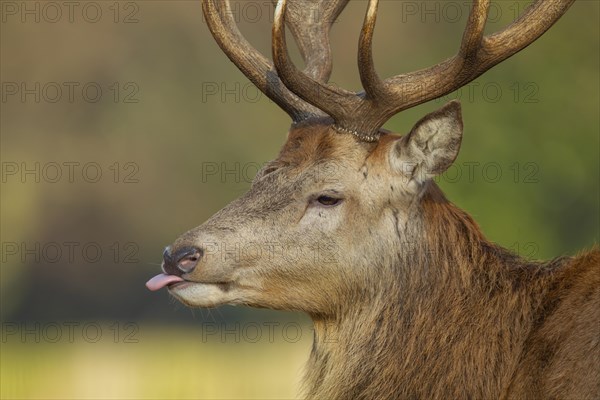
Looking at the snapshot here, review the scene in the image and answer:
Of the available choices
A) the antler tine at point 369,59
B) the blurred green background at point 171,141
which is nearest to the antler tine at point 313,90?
the antler tine at point 369,59

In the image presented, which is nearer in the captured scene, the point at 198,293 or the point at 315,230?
the point at 198,293

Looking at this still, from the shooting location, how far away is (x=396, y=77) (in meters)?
6.61

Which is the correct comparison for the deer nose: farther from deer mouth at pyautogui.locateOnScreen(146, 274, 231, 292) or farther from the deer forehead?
the deer forehead

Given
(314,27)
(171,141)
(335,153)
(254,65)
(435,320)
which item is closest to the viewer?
(435,320)

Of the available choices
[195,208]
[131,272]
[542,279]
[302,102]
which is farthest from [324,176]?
[131,272]

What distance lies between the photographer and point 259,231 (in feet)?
21.1

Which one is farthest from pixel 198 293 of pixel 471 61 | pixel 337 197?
pixel 471 61

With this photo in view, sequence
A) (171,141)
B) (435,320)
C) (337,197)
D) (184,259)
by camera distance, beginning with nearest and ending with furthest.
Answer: (184,259)
(435,320)
(337,197)
(171,141)

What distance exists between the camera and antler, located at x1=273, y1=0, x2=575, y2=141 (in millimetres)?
6523

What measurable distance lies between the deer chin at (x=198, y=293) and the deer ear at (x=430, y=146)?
1219mm

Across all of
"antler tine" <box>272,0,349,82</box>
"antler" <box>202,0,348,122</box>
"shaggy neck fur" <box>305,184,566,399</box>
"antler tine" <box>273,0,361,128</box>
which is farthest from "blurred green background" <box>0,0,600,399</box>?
"antler tine" <box>273,0,361,128</box>

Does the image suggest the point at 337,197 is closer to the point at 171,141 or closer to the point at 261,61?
the point at 261,61

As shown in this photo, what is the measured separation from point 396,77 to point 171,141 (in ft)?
85.4

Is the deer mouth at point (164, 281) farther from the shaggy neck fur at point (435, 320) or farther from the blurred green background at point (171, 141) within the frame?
the blurred green background at point (171, 141)
